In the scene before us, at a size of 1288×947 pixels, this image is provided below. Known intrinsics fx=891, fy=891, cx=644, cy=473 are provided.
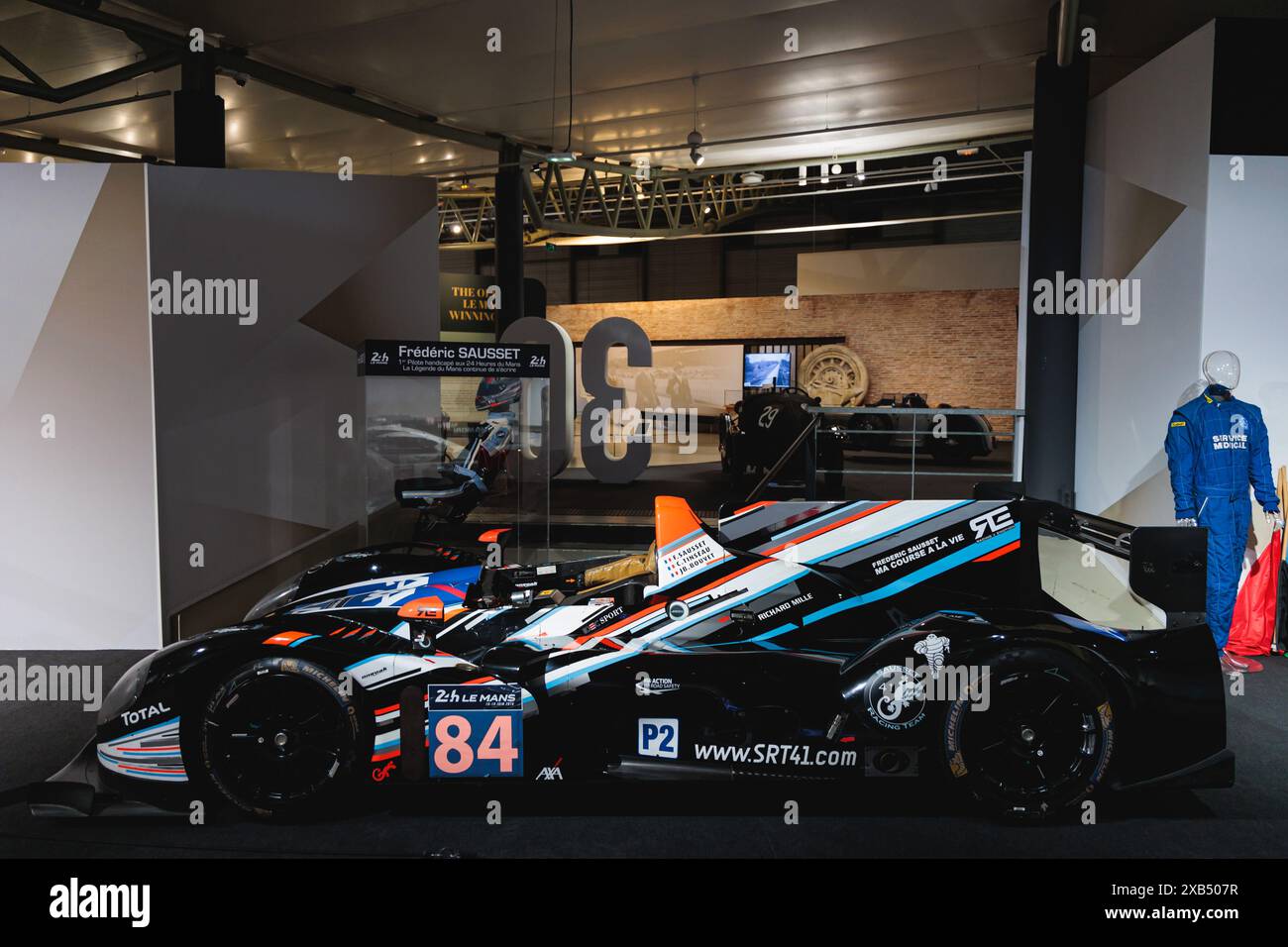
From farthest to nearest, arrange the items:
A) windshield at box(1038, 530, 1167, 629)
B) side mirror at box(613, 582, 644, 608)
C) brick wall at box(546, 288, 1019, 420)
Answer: brick wall at box(546, 288, 1019, 420)
windshield at box(1038, 530, 1167, 629)
side mirror at box(613, 582, 644, 608)

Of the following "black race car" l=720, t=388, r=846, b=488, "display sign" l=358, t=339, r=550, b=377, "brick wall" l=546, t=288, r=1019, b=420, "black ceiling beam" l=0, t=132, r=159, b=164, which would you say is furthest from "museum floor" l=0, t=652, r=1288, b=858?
"brick wall" l=546, t=288, r=1019, b=420

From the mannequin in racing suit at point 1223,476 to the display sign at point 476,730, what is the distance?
147 inches

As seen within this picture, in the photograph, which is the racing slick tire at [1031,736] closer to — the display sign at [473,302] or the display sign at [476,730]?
the display sign at [476,730]

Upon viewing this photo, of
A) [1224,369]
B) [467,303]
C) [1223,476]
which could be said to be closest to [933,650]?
[1223,476]

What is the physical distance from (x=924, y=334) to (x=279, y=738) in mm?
16764

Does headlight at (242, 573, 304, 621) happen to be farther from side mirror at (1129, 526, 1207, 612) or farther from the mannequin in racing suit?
the mannequin in racing suit

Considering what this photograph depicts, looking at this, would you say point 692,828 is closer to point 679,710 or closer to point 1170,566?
point 679,710

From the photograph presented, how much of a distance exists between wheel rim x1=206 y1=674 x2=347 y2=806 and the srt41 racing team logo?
1636mm

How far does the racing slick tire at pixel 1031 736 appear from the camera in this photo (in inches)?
107

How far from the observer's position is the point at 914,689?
275 cm

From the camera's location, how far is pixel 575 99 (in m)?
9.85

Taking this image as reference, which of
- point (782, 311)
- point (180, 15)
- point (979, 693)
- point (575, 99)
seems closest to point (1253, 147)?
point (979, 693)

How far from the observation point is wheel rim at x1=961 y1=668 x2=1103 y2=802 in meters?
2.72

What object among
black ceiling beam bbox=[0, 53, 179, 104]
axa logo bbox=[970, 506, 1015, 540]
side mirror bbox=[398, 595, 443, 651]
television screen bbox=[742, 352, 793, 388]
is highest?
black ceiling beam bbox=[0, 53, 179, 104]
